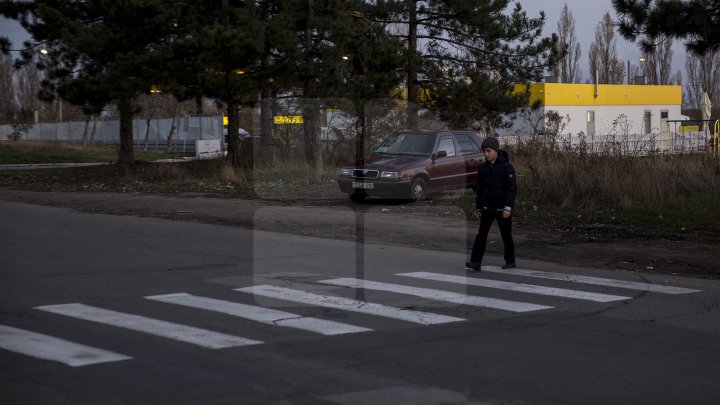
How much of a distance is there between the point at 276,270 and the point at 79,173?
867 inches

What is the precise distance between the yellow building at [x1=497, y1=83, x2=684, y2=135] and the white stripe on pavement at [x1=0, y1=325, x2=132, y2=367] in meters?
51.5

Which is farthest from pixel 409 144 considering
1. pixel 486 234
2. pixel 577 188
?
pixel 486 234

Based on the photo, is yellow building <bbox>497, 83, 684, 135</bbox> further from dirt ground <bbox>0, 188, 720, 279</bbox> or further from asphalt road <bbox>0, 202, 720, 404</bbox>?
asphalt road <bbox>0, 202, 720, 404</bbox>

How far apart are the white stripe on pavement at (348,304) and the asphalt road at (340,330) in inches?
1.2

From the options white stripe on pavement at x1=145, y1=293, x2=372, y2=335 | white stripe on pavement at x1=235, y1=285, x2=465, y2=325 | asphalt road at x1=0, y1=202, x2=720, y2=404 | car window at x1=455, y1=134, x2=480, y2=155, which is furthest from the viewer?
car window at x1=455, y1=134, x2=480, y2=155

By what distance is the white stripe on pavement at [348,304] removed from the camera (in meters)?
8.80

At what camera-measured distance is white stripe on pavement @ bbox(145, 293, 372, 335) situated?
8.23m

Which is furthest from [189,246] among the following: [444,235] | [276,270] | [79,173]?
[79,173]

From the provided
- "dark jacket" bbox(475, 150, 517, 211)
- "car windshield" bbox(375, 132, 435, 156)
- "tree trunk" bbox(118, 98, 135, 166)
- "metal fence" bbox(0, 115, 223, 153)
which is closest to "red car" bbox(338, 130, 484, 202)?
"car windshield" bbox(375, 132, 435, 156)

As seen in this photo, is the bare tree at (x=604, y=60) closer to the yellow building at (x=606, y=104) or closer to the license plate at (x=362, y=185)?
the yellow building at (x=606, y=104)

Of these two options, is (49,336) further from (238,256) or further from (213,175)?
(213,175)

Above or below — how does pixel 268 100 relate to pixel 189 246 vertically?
above

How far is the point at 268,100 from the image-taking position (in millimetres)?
28672

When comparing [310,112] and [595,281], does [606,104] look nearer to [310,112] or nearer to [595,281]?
[310,112]
